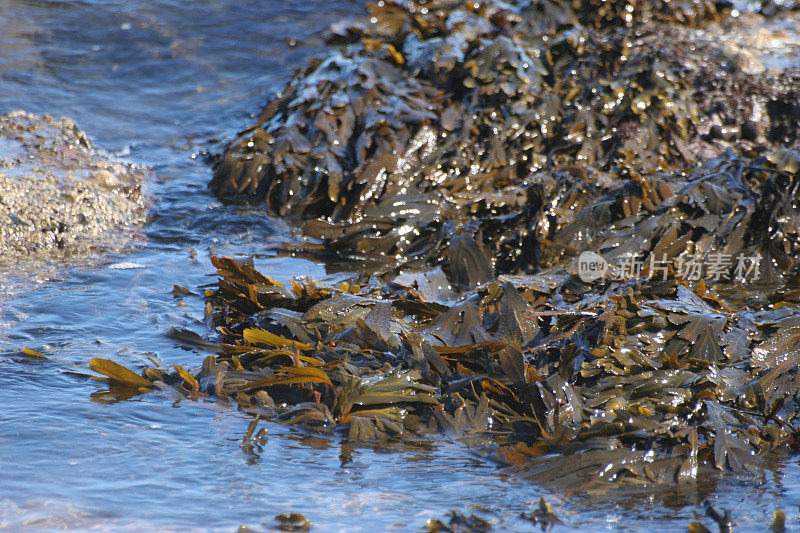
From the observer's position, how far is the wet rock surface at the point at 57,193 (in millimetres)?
3605

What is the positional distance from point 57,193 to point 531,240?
252cm

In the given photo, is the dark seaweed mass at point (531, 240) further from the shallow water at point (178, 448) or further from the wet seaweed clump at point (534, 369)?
the shallow water at point (178, 448)

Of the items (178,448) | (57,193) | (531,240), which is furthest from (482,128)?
(178,448)

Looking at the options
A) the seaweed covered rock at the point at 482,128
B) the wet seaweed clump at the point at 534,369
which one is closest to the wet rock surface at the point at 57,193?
the seaweed covered rock at the point at 482,128

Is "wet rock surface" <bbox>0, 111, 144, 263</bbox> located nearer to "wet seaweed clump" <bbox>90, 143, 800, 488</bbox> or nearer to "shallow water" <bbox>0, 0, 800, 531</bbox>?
"shallow water" <bbox>0, 0, 800, 531</bbox>

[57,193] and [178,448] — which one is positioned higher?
[57,193]

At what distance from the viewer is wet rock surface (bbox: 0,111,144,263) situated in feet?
11.8

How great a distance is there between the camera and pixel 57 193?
3.87m

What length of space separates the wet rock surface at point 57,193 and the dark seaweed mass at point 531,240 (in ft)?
2.04

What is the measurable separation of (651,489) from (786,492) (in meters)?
0.38

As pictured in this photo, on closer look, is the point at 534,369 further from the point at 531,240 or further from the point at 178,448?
the point at 531,240

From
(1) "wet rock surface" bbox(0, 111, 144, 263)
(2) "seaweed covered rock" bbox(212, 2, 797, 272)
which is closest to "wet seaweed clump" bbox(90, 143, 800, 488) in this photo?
(2) "seaweed covered rock" bbox(212, 2, 797, 272)

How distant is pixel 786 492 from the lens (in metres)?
2.06

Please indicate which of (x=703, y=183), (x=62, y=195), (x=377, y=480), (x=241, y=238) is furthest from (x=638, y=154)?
(x=62, y=195)
